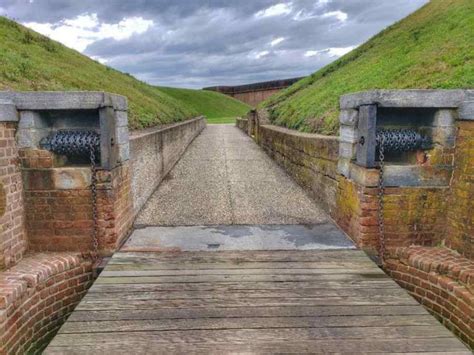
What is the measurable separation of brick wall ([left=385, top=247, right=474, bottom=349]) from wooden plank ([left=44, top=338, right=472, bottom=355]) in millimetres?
955

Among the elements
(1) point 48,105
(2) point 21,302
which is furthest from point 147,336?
(1) point 48,105

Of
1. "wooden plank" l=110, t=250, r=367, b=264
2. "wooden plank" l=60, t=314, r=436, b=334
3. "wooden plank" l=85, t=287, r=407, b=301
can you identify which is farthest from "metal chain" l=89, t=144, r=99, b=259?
"wooden plank" l=60, t=314, r=436, b=334

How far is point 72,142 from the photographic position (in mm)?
4656

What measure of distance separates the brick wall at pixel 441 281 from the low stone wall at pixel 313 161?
59.5 inches

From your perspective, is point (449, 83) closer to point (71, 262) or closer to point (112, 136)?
point (112, 136)

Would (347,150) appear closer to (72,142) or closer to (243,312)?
(243,312)

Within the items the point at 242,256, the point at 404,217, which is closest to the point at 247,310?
the point at 242,256

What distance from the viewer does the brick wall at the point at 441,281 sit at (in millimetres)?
A: 3697

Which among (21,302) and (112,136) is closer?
(21,302)

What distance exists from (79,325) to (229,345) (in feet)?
4.22

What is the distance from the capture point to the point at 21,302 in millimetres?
3672

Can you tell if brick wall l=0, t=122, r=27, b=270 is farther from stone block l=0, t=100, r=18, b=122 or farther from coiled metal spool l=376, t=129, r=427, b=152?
coiled metal spool l=376, t=129, r=427, b=152

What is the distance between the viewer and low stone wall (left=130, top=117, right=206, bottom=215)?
241 inches

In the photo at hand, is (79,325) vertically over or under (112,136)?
under
